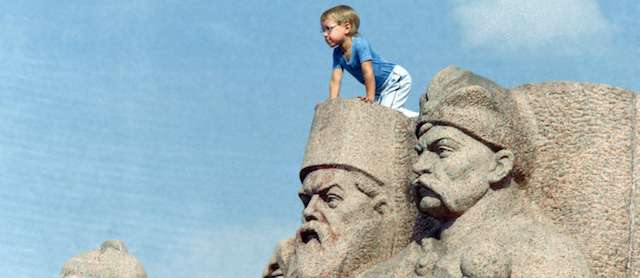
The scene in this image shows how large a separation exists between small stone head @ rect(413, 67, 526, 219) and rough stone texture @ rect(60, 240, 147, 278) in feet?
9.88

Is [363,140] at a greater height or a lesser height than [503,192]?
greater

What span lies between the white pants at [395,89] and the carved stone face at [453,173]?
5.08 ft

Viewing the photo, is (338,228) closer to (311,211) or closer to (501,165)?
(311,211)

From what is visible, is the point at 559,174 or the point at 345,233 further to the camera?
the point at 345,233

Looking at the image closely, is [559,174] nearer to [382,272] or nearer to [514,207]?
[514,207]

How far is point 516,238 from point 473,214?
0.53m

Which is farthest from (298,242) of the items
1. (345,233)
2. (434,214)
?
(434,214)

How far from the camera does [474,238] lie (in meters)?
14.7

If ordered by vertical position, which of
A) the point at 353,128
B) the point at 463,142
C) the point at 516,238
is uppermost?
the point at 353,128

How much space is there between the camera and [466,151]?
1493 centimetres

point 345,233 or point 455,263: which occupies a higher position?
point 345,233

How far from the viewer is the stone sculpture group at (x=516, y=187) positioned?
1446cm

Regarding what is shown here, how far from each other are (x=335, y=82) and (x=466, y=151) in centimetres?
197

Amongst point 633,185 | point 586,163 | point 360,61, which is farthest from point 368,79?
point 633,185
